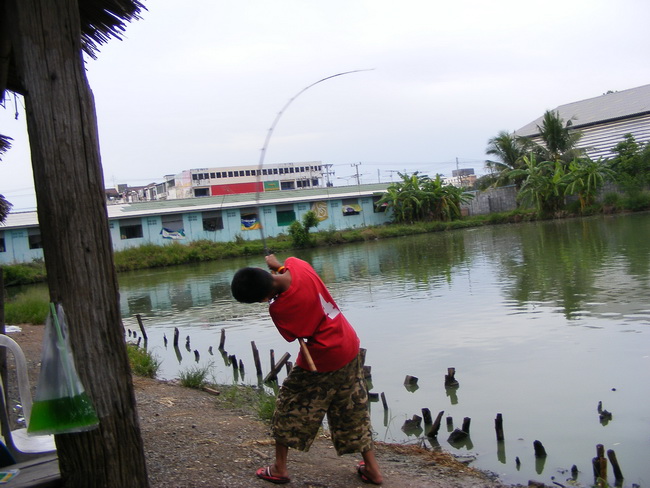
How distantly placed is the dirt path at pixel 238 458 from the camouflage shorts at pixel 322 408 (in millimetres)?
341

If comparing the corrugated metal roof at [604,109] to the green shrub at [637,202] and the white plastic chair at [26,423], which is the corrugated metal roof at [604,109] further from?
the white plastic chair at [26,423]

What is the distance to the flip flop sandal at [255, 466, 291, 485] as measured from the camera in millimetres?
3947

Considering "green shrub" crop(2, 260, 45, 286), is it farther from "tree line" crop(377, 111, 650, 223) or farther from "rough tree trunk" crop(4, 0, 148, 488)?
"rough tree trunk" crop(4, 0, 148, 488)

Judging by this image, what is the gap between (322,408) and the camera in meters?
3.88

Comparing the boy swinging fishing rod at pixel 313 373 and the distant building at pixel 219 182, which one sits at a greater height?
the distant building at pixel 219 182

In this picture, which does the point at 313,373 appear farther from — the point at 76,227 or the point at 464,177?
the point at 464,177

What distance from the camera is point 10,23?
9.26 feet

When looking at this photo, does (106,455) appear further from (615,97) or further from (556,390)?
(615,97)

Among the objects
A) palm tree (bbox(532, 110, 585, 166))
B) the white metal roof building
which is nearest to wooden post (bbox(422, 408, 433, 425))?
the white metal roof building

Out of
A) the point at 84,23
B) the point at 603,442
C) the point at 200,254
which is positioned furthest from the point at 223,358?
the point at 200,254

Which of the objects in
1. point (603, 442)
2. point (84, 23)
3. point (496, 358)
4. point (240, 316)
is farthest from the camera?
point (240, 316)

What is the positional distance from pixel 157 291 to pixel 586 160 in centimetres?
2475

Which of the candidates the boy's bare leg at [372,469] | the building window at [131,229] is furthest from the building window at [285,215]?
Answer: the boy's bare leg at [372,469]

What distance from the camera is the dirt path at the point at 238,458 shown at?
406 cm
